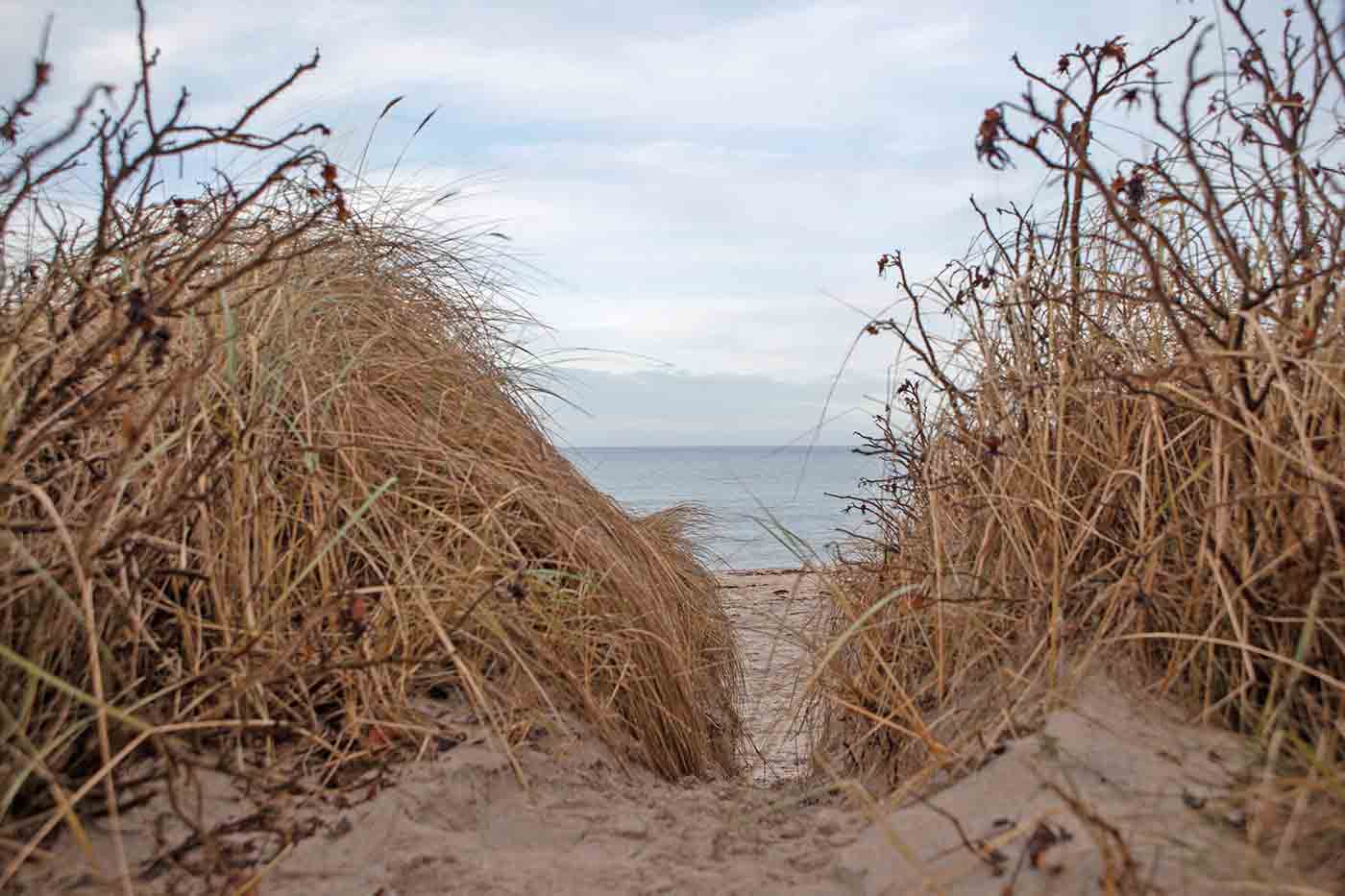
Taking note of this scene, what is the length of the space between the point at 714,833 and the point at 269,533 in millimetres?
925

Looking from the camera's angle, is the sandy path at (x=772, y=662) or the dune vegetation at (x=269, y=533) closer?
the dune vegetation at (x=269, y=533)

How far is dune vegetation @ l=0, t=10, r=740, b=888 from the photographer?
154 cm

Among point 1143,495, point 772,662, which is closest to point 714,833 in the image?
point 1143,495

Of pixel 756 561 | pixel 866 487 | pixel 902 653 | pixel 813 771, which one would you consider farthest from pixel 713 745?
pixel 756 561

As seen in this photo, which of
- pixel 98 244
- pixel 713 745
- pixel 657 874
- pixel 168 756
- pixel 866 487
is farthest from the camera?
pixel 866 487

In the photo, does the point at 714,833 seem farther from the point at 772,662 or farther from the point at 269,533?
the point at 772,662

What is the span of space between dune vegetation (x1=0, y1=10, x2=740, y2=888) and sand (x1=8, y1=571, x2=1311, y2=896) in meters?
0.09

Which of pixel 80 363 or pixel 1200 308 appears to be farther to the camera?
pixel 1200 308

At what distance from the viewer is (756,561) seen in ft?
41.5

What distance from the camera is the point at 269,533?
1.88 meters

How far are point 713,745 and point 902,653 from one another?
2.98ft

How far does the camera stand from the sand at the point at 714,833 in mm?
1235

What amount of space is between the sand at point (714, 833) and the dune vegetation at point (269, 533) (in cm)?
9

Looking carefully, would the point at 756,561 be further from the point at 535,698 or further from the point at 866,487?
the point at 535,698
